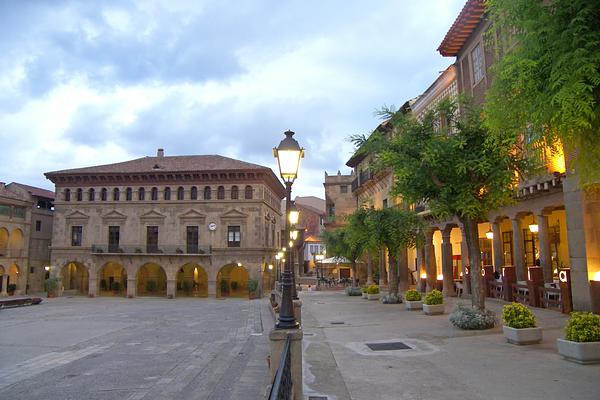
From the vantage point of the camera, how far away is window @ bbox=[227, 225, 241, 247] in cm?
4612

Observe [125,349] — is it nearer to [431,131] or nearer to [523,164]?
[431,131]

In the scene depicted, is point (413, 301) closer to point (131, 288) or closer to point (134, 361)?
point (134, 361)

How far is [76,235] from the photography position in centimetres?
4853

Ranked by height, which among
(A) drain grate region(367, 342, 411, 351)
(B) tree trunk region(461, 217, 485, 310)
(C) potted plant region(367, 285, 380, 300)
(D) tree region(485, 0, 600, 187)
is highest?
(D) tree region(485, 0, 600, 187)

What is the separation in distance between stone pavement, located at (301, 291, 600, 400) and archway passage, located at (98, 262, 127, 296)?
136 ft

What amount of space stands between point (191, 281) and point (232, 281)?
4829 millimetres

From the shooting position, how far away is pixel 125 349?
587 inches

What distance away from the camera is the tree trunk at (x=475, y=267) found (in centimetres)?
1356

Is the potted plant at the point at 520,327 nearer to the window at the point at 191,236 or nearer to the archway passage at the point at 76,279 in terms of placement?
the window at the point at 191,236

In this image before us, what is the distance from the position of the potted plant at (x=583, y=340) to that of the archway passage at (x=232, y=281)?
40.3 m

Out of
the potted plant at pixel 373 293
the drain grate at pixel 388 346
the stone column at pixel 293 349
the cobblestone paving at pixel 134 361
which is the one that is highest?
the stone column at pixel 293 349

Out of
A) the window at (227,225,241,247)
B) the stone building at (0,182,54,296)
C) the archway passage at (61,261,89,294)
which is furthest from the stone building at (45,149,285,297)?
the stone building at (0,182,54,296)

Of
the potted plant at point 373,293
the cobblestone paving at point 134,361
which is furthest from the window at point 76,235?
the potted plant at point 373,293

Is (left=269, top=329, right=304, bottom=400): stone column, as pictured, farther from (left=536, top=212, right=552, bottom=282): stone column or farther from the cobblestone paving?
(left=536, top=212, right=552, bottom=282): stone column
